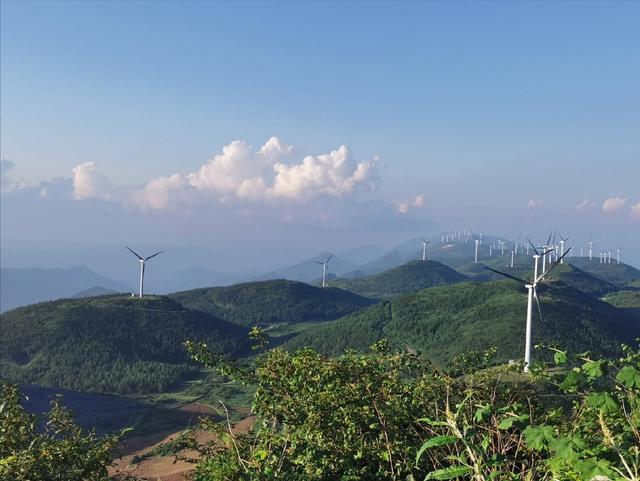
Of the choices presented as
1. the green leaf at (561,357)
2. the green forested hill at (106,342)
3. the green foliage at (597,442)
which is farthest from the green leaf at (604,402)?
the green forested hill at (106,342)

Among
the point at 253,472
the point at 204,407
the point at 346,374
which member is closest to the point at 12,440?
the point at 253,472

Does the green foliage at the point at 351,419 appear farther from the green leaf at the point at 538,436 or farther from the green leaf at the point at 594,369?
the green leaf at the point at 538,436

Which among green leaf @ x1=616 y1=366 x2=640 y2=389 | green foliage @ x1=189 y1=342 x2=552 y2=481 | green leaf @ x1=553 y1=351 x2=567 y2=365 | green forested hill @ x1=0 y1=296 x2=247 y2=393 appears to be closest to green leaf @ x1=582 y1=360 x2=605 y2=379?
green leaf @ x1=616 y1=366 x2=640 y2=389

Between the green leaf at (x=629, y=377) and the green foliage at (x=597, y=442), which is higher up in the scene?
the green leaf at (x=629, y=377)

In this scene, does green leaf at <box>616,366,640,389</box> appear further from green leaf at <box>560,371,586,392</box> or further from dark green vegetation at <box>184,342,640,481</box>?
green leaf at <box>560,371,586,392</box>

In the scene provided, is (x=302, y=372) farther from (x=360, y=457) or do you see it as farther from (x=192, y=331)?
(x=192, y=331)

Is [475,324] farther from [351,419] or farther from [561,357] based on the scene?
[561,357]
